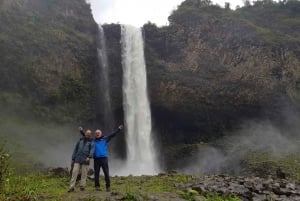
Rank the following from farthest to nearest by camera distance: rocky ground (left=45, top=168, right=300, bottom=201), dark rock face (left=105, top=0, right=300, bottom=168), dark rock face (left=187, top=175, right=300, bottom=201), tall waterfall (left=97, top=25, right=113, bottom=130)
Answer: dark rock face (left=105, top=0, right=300, bottom=168), tall waterfall (left=97, top=25, right=113, bottom=130), dark rock face (left=187, top=175, right=300, bottom=201), rocky ground (left=45, top=168, right=300, bottom=201)

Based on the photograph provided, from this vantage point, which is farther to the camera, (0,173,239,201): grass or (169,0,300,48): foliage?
(169,0,300,48): foliage

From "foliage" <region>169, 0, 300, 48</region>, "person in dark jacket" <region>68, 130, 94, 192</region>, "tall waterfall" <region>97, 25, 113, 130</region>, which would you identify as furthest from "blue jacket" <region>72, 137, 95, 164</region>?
"foliage" <region>169, 0, 300, 48</region>

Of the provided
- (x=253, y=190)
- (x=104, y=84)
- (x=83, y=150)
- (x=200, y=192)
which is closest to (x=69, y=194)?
(x=83, y=150)

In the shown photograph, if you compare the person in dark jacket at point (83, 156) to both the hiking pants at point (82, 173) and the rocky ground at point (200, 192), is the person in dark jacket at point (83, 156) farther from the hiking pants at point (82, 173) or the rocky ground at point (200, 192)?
the rocky ground at point (200, 192)

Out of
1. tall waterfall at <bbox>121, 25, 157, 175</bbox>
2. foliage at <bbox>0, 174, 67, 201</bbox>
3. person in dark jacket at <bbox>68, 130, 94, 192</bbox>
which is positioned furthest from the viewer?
tall waterfall at <bbox>121, 25, 157, 175</bbox>

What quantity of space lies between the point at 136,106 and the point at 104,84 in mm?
4034

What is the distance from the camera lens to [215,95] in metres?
41.1

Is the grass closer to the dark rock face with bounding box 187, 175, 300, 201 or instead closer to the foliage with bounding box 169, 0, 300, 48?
the dark rock face with bounding box 187, 175, 300, 201

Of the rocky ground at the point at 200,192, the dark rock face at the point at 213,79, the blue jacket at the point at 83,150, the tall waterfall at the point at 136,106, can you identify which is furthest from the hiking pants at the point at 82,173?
the dark rock face at the point at 213,79

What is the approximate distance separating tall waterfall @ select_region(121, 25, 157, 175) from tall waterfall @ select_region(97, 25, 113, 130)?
166 centimetres

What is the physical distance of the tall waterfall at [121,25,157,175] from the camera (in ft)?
127

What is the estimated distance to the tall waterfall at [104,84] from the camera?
40.6 m

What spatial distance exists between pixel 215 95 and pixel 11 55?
19.9m

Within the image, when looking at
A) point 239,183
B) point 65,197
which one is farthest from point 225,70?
point 65,197
